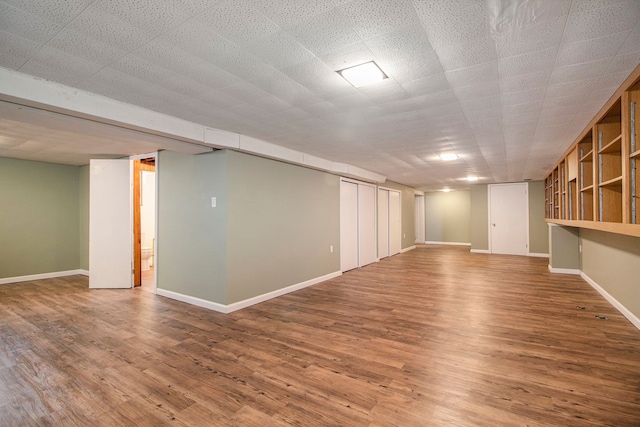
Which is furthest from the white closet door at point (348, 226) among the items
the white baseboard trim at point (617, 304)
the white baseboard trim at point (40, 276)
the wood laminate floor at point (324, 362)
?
the white baseboard trim at point (40, 276)

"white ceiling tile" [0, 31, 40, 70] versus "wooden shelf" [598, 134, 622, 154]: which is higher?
"white ceiling tile" [0, 31, 40, 70]

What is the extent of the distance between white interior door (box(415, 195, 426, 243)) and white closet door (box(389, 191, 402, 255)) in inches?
137

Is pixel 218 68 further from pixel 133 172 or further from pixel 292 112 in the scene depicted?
pixel 133 172

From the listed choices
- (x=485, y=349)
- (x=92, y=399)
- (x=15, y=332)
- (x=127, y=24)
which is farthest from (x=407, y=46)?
(x=15, y=332)

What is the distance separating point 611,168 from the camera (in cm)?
292

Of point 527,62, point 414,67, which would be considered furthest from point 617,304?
point 414,67

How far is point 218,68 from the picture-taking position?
214 cm

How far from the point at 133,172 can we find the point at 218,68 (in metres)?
4.28

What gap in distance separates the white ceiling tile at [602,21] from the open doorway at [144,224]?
5.85 m

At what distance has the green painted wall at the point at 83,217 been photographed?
645cm

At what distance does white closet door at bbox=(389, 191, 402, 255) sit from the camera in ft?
30.0

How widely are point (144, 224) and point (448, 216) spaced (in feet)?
35.9

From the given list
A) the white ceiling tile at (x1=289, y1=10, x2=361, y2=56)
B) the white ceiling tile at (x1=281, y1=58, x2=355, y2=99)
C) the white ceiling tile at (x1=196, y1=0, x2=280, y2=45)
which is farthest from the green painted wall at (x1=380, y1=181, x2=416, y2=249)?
the white ceiling tile at (x1=196, y1=0, x2=280, y2=45)

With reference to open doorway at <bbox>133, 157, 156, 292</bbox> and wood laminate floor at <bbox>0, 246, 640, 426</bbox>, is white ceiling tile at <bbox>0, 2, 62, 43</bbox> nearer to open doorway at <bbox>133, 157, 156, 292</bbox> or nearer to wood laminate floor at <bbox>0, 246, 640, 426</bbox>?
wood laminate floor at <bbox>0, 246, 640, 426</bbox>
